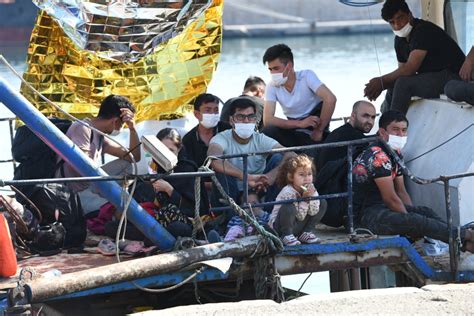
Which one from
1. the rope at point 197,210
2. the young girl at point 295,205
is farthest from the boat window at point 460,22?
the rope at point 197,210

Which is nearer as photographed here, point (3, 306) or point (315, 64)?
point (3, 306)

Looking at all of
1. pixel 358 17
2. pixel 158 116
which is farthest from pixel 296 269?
pixel 358 17

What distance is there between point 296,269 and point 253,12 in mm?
39788

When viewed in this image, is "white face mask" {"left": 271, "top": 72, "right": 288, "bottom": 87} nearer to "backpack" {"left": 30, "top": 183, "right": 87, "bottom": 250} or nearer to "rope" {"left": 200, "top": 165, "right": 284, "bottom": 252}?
Result: "rope" {"left": 200, "top": 165, "right": 284, "bottom": 252}

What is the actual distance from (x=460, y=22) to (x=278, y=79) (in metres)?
2.31

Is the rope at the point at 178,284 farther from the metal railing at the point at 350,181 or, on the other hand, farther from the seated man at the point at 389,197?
the seated man at the point at 389,197

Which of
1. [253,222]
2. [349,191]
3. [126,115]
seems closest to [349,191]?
[349,191]

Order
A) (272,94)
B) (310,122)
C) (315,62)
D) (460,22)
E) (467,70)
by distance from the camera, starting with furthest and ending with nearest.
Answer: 1. (315,62)
2. (460,22)
3. (272,94)
4. (310,122)
5. (467,70)

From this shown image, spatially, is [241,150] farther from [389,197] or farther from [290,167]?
[389,197]

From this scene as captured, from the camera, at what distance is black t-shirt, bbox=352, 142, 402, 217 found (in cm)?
922

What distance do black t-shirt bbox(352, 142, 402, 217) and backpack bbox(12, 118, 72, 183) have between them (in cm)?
233

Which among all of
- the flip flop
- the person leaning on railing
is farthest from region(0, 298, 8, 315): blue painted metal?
the person leaning on railing

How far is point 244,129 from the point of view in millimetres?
9578

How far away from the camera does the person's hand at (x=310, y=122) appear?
34.4 feet
